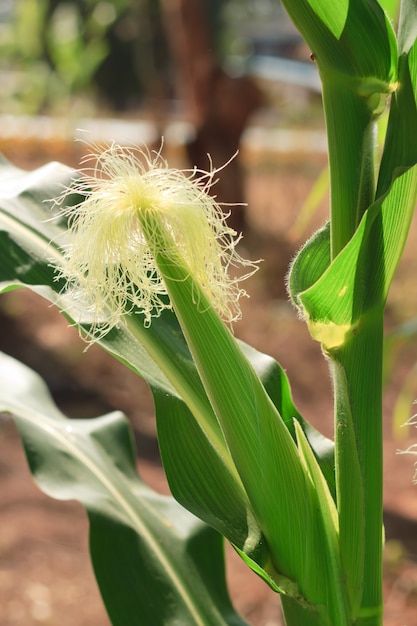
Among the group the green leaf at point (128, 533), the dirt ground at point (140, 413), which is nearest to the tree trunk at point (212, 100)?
the dirt ground at point (140, 413)

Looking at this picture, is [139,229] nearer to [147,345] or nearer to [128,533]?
[147,345]

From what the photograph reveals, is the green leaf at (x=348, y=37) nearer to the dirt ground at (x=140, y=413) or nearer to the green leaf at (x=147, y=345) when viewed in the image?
the green leaf at (x=147, y=345)

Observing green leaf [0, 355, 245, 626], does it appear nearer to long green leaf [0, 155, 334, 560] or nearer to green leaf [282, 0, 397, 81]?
long green leaf [0, 155, 334, 560]

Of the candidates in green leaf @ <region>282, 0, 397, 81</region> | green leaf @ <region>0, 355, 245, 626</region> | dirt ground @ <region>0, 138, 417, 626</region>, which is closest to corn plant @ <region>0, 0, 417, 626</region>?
green leaf @ <region>282, 0, 397, 81</region>

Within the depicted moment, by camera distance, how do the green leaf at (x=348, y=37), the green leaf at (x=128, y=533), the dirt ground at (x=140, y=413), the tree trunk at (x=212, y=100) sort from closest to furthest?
the green leaf at (x=348, y=37) < the green leaf at (x=128, y=533) < the dirt ground at (x=140, y=413) < the tree trunk at (x=212, y=100)

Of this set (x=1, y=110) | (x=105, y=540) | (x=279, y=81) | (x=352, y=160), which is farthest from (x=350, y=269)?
(x=1, y=110)

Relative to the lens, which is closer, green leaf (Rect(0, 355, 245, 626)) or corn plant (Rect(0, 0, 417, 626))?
corn plant (Rect(0, 0, 417, 626))

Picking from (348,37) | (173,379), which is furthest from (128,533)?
(348,37)
